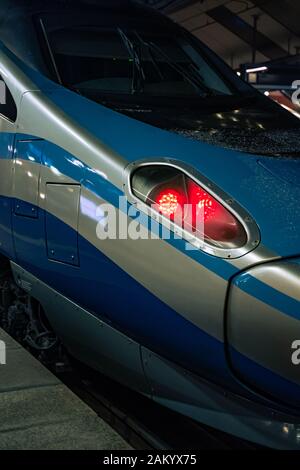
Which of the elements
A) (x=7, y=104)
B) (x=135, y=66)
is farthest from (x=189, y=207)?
(x=135, y=66)

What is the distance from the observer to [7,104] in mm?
3385

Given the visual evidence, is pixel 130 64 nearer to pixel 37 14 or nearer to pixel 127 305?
pixel 37 14

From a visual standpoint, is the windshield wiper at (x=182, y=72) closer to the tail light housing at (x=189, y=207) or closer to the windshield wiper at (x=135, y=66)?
the windshield wiper at (x=135, y=66)

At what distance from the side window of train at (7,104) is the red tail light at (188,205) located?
0.95 metres

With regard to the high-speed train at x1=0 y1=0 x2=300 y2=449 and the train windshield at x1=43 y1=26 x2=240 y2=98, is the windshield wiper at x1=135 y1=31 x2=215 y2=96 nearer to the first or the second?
the train windshield at x1=43 y1=26 x2=240 y2=98

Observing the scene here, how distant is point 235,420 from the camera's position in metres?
2.58

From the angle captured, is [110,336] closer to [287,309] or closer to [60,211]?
[60,211]

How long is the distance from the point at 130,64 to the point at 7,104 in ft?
2.74

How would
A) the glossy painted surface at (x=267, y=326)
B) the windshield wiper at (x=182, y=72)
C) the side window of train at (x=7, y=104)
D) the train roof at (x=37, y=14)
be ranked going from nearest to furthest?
the glossy painted surface at (x=267, y=326) < the side window of train at (x=7, y=104) < the train roof at (x=37, y=14) < the windshield wiper at (x=182, y=72)

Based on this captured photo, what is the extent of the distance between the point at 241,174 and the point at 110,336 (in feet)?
2.91

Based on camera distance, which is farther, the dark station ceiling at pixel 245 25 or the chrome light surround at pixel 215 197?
the dark station ceiling at pixel 245 25

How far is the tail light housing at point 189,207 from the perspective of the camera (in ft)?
8.07

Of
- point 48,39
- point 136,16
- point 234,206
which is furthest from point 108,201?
point 136,16

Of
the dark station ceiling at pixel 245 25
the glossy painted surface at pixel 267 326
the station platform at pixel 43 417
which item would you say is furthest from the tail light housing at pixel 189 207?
the dark station ceiling at pixel 245 25
